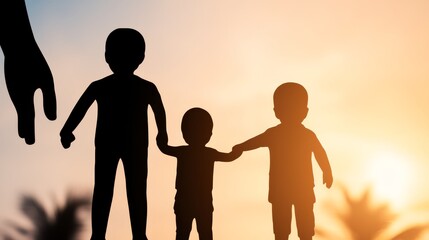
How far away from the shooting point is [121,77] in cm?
497

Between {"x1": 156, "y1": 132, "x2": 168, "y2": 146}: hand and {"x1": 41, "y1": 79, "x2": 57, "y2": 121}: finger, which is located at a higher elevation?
{"x1": 156, "y1": 132, "x2": 168, "y2": 146}: hand

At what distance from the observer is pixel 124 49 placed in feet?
16.0

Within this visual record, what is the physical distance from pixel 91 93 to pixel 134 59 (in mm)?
494

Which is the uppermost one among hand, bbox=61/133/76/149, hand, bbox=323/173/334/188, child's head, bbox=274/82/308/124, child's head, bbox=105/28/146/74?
child's head, bbox=274/82/308/124

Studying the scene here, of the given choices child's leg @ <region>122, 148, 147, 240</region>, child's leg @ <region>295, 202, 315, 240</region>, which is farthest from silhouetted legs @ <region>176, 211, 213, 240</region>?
child's leg @ <region>295, 202, 315, 240</region>

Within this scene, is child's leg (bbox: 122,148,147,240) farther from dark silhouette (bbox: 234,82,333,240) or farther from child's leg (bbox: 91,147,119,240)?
dark silhouette (bbox: 234,82,333,240)

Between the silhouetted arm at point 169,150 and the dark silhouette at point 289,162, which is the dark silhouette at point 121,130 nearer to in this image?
the silhouetted arm at point 169,150

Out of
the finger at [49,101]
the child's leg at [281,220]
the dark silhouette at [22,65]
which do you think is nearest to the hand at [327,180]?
the child's leg at [281,220]

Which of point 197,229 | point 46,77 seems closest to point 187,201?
point 197,229

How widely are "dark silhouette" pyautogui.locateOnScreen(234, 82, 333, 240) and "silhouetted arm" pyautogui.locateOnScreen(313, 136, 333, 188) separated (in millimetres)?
152

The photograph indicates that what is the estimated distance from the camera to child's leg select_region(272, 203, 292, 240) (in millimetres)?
5582

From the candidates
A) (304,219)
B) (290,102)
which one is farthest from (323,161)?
(290,102)

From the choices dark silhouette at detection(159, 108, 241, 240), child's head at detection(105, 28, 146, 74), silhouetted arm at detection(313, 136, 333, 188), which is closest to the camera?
child's head at detection(105, 28, 146, 74)

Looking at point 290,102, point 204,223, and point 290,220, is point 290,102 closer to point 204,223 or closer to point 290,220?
point 290,220
